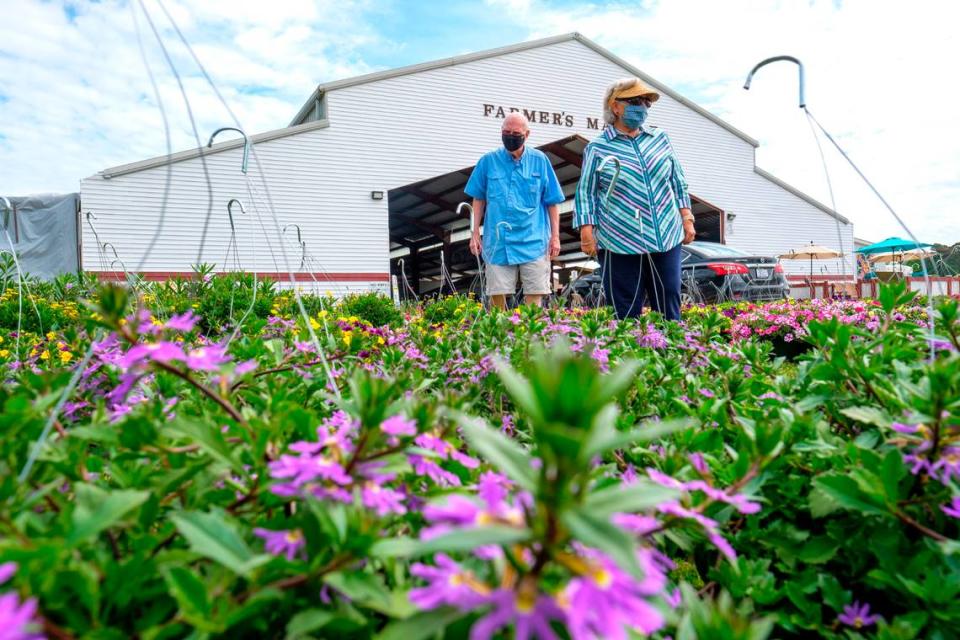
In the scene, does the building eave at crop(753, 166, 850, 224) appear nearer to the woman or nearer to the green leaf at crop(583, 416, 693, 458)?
the woman

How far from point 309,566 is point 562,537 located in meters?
0.29

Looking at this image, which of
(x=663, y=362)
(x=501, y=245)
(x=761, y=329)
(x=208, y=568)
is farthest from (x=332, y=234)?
(x=208, y=568)


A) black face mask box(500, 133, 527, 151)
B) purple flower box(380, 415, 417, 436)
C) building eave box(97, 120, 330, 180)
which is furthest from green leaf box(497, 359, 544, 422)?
building eave box(97, 120, 330, 180)

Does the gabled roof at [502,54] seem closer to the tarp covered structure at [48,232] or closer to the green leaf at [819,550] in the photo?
the tarp covered structure at [48,232]

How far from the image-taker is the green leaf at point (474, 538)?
1.21 feet

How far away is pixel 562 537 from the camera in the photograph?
1.35ft

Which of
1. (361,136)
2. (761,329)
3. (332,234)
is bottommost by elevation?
(761,329)

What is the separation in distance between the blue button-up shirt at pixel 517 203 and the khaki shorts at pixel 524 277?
6cm

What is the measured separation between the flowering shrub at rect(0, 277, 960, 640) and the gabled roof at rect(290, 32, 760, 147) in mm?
14246

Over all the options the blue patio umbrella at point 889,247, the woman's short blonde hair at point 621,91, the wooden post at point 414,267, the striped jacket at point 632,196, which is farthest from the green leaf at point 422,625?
the blue patio umbrella at point 889,247

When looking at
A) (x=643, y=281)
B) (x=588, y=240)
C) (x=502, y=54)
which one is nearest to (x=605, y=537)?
(x=588, y=240)

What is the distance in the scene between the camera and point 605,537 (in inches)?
14.6

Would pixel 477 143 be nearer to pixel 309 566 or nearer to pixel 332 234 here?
pixel 332 234

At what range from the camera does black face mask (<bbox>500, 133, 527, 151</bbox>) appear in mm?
5016
